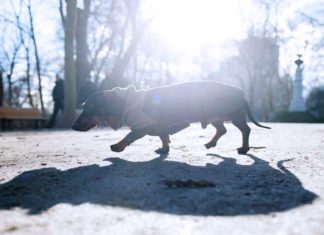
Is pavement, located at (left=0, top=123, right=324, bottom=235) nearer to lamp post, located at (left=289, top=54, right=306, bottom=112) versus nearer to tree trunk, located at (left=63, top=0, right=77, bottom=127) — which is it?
tree trunk, located at (left=63, top=0, right=77, bottom=127)

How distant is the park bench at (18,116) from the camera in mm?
14484

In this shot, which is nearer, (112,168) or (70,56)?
(112,168)

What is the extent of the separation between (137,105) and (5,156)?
167 centimetres

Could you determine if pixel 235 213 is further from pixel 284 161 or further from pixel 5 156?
pixel 5 156

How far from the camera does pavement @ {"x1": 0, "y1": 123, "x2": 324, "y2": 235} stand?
1923mm

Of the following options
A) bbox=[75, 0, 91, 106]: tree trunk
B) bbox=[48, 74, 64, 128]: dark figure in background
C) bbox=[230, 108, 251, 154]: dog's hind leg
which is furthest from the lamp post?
bbox=[230, 108, 251, 154]: dog's hind leg

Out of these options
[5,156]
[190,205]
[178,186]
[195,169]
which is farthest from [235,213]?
[5,156]

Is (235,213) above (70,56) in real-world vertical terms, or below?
below

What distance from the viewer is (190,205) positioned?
7.49 ft

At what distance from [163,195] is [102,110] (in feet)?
7.05

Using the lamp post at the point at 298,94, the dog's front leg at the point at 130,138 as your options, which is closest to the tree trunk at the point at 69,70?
the dog's front leg at the point at 130,138

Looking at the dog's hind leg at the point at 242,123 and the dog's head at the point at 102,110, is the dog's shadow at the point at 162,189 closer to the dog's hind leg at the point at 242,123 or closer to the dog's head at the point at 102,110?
the dog's head at the point at 102,110

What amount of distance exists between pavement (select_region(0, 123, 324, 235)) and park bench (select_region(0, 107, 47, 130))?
10.8 metres

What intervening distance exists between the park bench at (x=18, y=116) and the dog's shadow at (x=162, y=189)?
38.2ft
